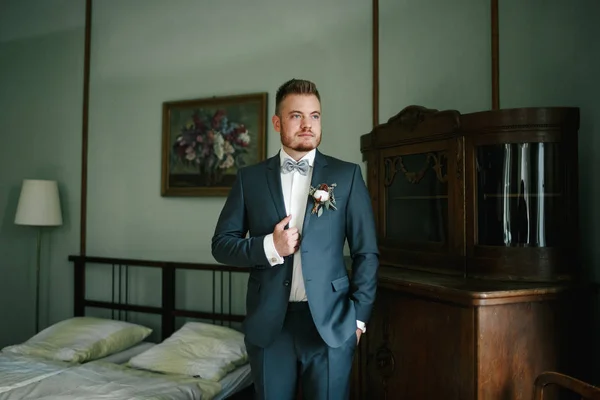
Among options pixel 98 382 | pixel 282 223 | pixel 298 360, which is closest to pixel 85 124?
pixel 98 382

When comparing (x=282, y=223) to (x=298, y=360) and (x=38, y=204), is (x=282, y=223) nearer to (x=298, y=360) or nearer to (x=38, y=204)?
(x=298, y=360)

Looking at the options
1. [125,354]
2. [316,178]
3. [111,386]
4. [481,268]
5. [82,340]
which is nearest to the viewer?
[316,178]

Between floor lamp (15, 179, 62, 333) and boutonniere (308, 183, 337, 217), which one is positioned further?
floor lamp (15, 179, 62, 333)

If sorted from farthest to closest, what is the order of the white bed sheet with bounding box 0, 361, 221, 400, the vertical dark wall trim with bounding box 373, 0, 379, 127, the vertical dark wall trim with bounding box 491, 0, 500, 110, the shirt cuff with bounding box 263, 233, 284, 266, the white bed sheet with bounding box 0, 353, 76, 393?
1. the vertical dark wall trim with bounding box 373, 0, 379, 127
2. the vertical dark wall trim with bounding box 491, 0, 500, 110
3. the white bed sheet with bounding box 0, 353, 76, 393
4. the white bed sheet with bounding box 0, 361, 221, 400
5. the shirt cuff with bounding box 263, 233, 284, 266

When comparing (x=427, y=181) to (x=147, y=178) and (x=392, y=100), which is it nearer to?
(x=392, y=100)

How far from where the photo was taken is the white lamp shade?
3596mm

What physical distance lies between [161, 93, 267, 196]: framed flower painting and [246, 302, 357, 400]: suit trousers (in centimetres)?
176

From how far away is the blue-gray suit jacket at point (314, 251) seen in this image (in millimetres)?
1599

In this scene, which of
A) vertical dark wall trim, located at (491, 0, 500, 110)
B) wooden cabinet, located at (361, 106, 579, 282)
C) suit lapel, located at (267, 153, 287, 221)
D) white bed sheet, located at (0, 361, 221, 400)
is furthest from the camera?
vertical dark wall trim, located at (491, 0, 500, 110)

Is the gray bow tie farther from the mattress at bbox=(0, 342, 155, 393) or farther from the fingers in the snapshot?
the mattress at bbox=(0, 342, 155, 393)

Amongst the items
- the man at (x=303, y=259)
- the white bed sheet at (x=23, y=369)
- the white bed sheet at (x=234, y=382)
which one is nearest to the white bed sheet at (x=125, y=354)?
the white bed sheet at (x=23, y=369)

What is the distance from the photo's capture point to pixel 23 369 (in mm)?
2652

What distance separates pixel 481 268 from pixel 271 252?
37.0 inches

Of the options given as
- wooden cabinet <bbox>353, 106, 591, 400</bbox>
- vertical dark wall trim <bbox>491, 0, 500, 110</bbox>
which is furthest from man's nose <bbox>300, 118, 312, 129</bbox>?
vertical dark wall trim <bbox>491, 0, 500, 110</bbox>
